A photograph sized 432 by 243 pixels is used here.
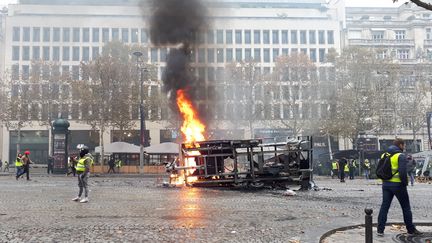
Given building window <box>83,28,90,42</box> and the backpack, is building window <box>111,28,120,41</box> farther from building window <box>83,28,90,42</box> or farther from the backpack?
the backpack

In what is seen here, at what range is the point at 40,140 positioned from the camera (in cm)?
5600

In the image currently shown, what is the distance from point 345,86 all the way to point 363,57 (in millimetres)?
3322

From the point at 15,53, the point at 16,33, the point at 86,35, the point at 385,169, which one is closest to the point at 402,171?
the point at 385,169

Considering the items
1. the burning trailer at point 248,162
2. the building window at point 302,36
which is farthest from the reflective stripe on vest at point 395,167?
the building window at point 302,36

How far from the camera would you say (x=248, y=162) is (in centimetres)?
1572

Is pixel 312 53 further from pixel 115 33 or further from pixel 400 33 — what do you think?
pixel 115 33

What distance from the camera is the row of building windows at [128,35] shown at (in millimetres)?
52059

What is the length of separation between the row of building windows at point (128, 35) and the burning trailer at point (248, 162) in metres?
31.9

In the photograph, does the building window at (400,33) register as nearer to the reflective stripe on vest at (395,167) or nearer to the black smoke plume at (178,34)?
the black smoke plume at (178,34)

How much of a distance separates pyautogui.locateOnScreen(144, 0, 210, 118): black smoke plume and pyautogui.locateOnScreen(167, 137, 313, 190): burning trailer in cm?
536

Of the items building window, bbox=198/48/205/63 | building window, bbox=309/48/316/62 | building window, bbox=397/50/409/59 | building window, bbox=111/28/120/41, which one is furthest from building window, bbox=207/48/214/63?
building window, bbox=397/50/409/59

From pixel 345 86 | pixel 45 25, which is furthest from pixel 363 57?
pixel 45 25

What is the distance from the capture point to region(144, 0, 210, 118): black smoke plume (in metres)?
19.8

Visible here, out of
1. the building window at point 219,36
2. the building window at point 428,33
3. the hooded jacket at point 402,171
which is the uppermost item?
the building window at point 428,33
